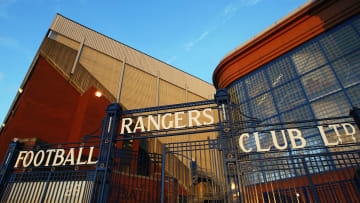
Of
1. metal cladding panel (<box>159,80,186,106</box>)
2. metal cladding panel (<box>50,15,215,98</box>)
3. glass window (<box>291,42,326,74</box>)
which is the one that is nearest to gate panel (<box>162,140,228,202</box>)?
glass window (<box>291,42,326,74</box>)

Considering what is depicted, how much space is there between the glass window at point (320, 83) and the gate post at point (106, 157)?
368 inches

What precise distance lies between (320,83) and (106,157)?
1039 centimetres

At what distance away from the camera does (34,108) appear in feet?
44.6

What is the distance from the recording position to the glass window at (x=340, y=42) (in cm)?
1023

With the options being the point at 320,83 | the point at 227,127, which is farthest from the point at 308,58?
the point at 227,127

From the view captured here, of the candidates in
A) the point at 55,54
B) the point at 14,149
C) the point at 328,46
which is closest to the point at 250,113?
the point at 328,46

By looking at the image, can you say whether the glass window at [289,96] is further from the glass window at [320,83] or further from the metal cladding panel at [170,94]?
the metal cladding panel at [170,94]

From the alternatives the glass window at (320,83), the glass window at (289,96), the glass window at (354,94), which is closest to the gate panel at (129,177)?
the glass window at (289,96)

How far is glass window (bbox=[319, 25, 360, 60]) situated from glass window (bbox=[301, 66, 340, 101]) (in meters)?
0.87

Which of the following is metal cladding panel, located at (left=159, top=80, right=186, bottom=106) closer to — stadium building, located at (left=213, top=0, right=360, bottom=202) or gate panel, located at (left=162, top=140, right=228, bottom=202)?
gate panel, located at (left=162, top=140, right=228, bottom=202)

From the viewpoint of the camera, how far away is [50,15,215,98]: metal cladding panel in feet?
68.0

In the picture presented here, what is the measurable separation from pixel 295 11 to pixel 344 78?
516 cm

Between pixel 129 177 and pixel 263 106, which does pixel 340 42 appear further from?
pixel 129 177

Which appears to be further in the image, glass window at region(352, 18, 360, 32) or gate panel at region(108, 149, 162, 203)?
glass window at region(352, 18, 360, 32)
